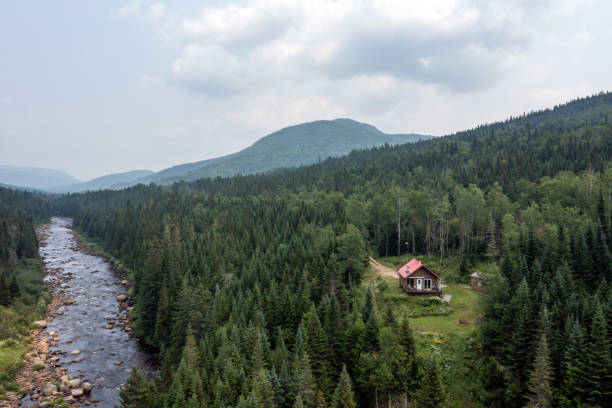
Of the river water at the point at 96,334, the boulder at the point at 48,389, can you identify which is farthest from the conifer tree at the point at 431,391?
the boulder at the point at 48,389

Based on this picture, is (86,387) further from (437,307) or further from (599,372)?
(599,372)

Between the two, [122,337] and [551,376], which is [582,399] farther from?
[122,337]

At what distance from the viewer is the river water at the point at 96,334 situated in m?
49.8

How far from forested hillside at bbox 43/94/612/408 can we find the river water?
4.38m

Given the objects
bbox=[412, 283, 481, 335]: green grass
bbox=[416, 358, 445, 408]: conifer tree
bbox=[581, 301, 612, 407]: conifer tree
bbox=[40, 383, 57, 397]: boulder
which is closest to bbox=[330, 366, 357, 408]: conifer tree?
bbox=[416, 358, 445, 408]: conifer tree

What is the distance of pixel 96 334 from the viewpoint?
63344mm

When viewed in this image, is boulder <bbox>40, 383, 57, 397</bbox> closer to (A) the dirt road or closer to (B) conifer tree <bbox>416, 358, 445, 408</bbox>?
(B) conifer tree <bbox>416, 358, 445, 408</bbox>

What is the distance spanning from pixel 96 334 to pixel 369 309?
50.3 m

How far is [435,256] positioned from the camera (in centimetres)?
7981

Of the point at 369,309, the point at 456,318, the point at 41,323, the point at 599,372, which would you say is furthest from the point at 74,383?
the point at 599,372

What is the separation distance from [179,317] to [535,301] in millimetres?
47140

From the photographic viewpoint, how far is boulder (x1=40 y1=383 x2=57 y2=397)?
148 feet

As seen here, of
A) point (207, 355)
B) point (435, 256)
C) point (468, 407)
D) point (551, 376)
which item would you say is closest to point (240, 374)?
point (207, 355)

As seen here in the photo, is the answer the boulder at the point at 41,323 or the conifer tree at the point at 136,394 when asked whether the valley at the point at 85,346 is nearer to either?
the boulder at the point at 41,323
